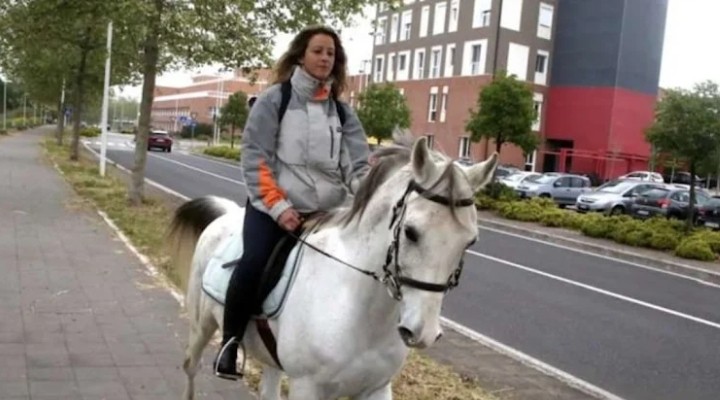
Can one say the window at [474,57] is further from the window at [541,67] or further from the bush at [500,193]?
the bush at [500,193]

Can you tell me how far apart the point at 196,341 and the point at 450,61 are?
169ft

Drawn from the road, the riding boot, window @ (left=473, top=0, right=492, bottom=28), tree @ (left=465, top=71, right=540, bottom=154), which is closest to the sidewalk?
the riding boot

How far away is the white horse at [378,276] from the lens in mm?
2695

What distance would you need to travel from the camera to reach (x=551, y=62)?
53.3m

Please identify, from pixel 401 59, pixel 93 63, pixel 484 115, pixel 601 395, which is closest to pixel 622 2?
pixel 401 59

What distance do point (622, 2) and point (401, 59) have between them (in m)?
17.9

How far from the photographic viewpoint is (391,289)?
2859 mm

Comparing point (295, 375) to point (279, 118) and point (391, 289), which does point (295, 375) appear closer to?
point (391, 289)

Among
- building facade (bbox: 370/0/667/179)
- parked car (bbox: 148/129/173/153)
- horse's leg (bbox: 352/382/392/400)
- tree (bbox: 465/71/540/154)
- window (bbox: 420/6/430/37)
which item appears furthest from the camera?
window (bbox: 420/6/430/37)

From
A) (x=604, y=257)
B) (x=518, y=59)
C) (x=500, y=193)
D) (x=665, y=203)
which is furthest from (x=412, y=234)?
(x=518, y=59)

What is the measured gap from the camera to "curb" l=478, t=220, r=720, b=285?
1562cm

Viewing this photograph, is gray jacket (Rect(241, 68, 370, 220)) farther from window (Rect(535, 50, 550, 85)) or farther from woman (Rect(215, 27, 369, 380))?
window (Rect(535, 50, 550, 85))

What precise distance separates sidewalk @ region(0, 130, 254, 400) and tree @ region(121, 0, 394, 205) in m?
4.79

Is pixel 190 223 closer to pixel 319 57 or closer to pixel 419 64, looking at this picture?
pixel 319 57
